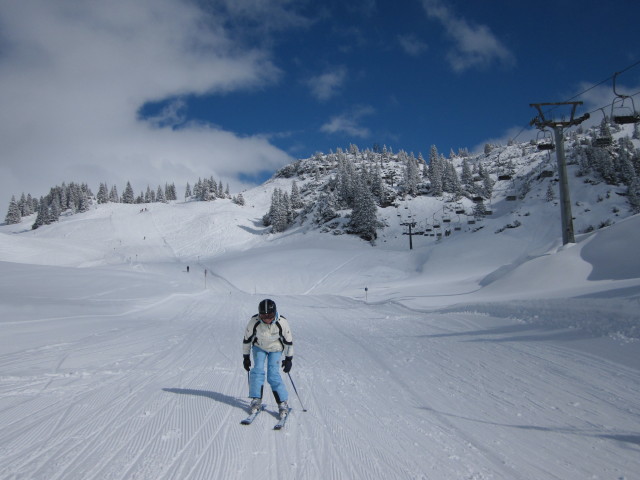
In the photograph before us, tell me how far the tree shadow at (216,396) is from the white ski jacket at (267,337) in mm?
919

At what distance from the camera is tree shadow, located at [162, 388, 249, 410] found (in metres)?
5.37

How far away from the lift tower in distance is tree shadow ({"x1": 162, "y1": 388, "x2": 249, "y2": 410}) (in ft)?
51.2

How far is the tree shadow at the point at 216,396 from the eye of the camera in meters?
5.37

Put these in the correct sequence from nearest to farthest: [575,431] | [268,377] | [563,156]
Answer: [575,431]
[268,377]
[563,156]

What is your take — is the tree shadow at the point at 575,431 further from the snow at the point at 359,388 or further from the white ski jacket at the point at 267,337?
the white ski jacket at the point at 267,337

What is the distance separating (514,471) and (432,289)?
69.1 feet

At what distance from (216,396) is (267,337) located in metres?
1.59

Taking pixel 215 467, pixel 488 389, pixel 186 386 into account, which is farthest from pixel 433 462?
pixel 186 386

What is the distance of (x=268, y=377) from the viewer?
16.8 feet

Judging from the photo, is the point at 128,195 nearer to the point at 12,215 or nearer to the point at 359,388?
the point at 12,215

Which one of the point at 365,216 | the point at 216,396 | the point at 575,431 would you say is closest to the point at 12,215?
the point at 365,216

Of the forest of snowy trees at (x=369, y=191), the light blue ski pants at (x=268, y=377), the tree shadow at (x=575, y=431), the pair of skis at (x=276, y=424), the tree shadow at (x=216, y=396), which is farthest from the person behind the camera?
the forest of snowy trees at (x=369, y=191)

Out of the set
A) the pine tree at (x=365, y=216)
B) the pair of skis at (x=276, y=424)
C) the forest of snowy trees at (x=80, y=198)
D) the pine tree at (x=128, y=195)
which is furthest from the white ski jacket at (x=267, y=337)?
the pine tree at (x=128, y=195)

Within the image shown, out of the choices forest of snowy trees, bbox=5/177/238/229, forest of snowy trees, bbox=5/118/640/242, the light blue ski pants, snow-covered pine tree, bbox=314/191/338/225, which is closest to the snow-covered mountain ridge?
the light blue ski pants
